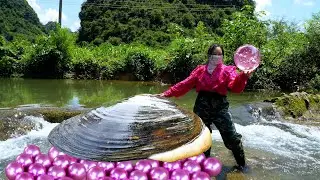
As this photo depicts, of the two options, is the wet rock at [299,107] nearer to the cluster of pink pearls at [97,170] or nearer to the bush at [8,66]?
the cluster of pink pearls at [97,170]

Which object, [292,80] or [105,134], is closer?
[105,134]

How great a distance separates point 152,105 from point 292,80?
1525 cm

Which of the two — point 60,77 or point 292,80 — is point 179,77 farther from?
point 60,77

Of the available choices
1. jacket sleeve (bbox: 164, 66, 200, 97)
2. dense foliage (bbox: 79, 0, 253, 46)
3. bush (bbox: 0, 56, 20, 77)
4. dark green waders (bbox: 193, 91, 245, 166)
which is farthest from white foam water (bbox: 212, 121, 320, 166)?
dense foliage (bbox: 79, 0, 253, 46)

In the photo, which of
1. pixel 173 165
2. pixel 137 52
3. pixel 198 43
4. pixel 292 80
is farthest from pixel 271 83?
pixel 173 165

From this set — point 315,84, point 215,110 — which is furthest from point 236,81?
point 315,84

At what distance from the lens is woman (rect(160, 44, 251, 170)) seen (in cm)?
468

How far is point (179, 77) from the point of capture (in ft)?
66.9

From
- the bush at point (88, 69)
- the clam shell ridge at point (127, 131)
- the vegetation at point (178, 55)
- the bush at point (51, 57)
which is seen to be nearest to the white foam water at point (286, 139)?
the clam shell ridge at point (127, 131)

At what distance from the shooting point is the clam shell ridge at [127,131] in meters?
3.01

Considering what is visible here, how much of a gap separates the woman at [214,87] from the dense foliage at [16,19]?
Answer: 49762mm

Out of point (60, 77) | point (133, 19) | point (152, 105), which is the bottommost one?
point (60, 77)

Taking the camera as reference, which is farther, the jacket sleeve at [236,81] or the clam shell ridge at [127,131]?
the jacket sleeve at [236,81]

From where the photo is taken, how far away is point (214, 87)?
4754 mm
